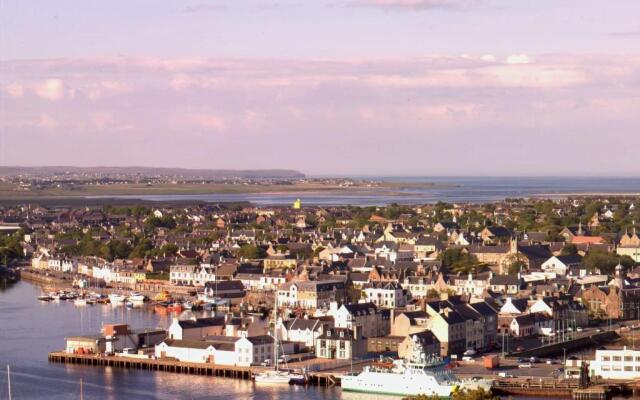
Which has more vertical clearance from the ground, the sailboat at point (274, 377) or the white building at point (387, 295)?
the white building at point (387, 295)

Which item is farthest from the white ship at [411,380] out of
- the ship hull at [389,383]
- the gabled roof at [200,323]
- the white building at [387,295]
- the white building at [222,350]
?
the white building at [387,295]

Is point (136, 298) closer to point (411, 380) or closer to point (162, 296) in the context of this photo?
point (162, 296)

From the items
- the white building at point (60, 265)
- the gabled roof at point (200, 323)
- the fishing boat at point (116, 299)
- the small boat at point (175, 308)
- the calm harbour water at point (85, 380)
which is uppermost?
the white building at point (60, 265)

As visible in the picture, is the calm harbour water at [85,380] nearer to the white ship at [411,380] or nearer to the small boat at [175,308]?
the white ship at [411,380]

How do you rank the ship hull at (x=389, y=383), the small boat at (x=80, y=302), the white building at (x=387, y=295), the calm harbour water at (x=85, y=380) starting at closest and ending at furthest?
the ship hull at (x=389, y=383)
the calm harbour water at (x=85, y=380)
the white building at (x=387, y=295)
the small boat at (x=80, y=302)

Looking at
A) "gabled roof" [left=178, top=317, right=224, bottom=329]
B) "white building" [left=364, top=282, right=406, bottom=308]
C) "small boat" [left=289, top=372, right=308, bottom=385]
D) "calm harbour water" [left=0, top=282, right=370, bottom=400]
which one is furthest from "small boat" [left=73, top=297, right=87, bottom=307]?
"small boat" [left=289, top=372, right=308, bottom=385]

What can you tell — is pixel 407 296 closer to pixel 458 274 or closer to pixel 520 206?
pixel 458 274

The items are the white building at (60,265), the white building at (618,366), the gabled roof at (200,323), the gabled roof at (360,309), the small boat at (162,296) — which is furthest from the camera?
the white building at (60,265)
